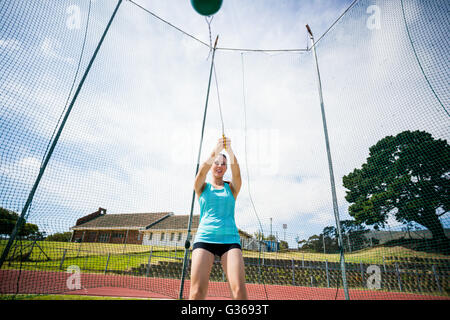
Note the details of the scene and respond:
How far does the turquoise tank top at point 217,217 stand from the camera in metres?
1.79

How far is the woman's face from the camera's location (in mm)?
2166

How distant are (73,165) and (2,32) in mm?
2181

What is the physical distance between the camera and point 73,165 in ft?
12.3

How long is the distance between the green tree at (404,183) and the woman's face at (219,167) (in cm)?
331

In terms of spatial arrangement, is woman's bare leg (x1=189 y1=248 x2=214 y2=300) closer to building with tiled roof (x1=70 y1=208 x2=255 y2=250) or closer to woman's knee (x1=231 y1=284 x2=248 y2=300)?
woman's knee (x1=231 y1=284 x2=248 y2=300)

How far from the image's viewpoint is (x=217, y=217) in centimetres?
188

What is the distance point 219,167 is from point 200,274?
976 millimetres

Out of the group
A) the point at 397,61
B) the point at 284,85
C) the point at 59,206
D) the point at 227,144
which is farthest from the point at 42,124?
the point at 397,61

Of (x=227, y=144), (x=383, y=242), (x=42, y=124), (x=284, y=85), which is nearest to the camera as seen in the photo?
(x=227, y=144)

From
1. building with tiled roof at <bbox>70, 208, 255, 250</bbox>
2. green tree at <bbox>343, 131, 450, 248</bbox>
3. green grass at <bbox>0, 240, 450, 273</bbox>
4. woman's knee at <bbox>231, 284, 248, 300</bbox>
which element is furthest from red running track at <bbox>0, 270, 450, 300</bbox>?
building with tiled roof at <bbox>70, 208, 255, 250</bbox>
